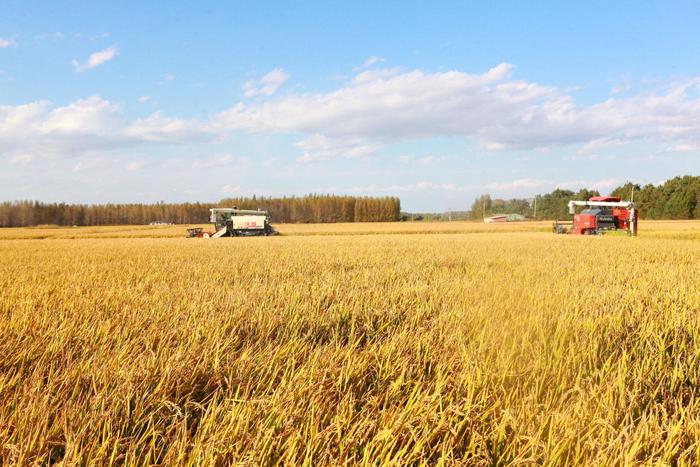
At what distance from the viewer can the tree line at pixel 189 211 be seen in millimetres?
116875

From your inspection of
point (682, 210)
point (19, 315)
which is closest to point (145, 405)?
point (19, 315)

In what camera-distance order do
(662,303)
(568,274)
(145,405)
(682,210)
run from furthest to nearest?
1. (682,210)
2. (568,274)
3. (662,303)
4. (145,405)

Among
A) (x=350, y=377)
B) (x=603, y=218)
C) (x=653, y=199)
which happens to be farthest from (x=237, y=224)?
(x=653, y=199)

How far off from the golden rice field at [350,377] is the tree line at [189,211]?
116209 millimetres

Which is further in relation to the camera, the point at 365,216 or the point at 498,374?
the point at 365,216

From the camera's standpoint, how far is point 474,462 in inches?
64.6

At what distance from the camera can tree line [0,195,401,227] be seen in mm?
116875

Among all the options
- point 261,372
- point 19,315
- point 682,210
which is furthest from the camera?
point 682,210

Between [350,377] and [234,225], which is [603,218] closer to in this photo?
[350,377]

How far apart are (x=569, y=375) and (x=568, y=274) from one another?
5240mm

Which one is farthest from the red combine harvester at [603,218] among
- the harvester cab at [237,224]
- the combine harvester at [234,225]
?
the harvester cab at [237,224]

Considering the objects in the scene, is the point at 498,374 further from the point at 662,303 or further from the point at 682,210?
the point at 682,210

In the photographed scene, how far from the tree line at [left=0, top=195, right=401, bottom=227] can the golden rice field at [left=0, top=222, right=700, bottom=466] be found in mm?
116209

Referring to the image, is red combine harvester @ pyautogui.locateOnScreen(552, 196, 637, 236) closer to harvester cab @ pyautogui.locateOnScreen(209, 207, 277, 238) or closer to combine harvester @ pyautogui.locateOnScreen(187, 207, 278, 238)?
combine harvester @ pyautogui.locateOnScreen(187, 207, 278, 238)
